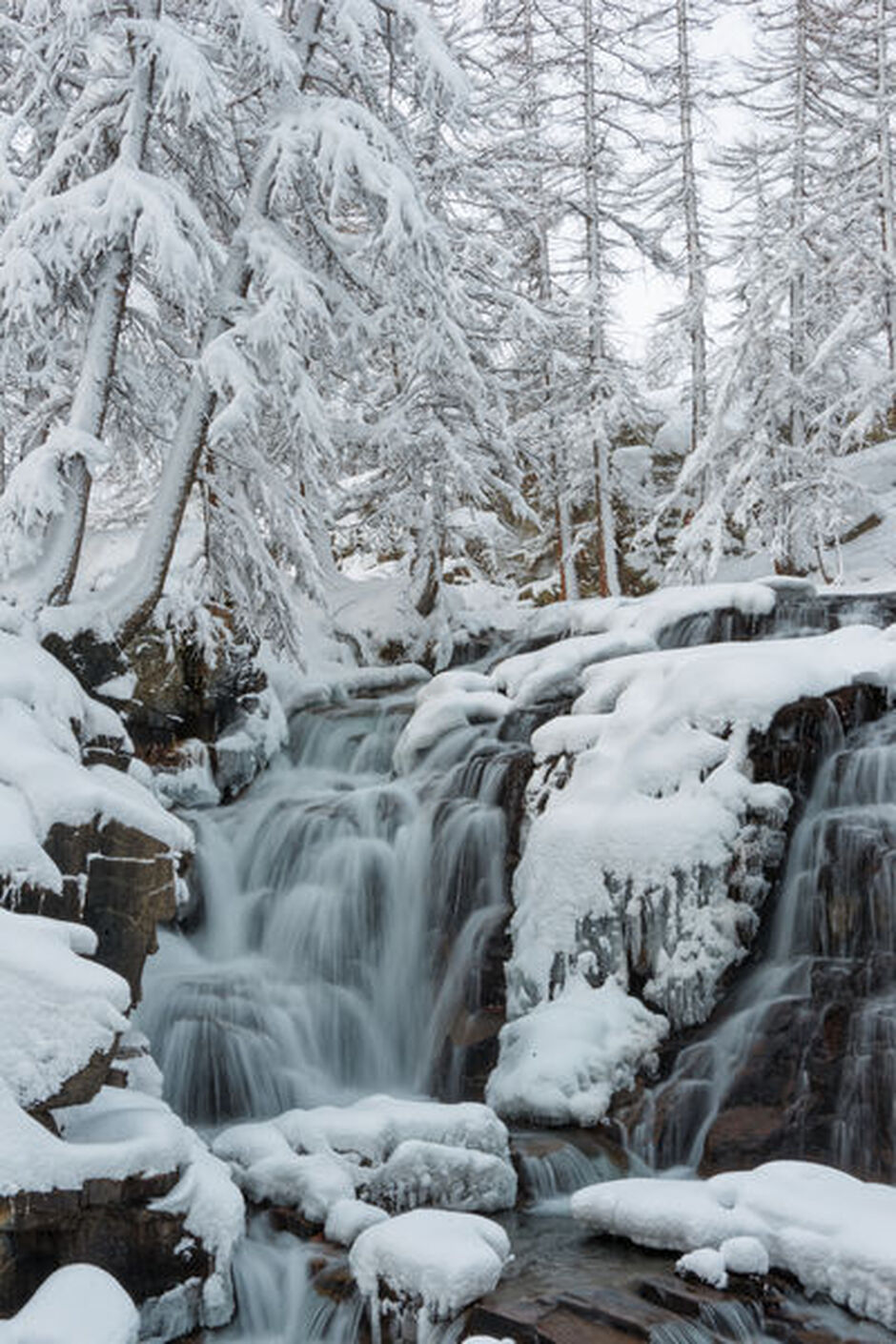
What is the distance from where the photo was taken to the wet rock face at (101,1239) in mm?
4664

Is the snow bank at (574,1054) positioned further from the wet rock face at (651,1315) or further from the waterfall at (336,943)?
the wet rock face at (651,1315)

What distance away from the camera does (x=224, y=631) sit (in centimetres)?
1349

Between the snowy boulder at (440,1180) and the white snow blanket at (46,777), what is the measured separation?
97.2 inches

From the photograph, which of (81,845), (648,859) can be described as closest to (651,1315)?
(648,859)

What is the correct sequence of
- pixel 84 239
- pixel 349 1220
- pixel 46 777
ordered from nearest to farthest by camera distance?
pixel 349 1220
pixel 46 777
pixel 84 239

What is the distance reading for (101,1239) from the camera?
4.99 metres

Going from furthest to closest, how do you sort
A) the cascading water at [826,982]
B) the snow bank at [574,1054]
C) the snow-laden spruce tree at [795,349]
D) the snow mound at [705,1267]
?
the snow-laden spruce tree at [795,349] < the snow bank at [574,1054] < the cascading water at [826,982] < the snow mound at [705,1267]

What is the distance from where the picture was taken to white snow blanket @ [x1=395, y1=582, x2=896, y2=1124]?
313 inches

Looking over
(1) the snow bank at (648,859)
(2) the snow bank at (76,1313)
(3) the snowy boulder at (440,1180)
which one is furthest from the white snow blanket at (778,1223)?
(2) the snow bank at (76,1313)

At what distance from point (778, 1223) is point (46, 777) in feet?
16.0

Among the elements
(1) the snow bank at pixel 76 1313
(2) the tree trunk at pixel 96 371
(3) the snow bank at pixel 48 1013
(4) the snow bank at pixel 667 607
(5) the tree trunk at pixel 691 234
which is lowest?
(1) the snow bank at pixel 76 1313

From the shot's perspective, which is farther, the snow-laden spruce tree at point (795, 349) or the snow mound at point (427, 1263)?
the snow-laden spruce tree at point (795, 349)

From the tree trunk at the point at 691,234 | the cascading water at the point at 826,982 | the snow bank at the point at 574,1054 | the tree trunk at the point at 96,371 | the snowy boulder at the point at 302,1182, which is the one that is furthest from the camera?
the tree trunk at the point at 691,234

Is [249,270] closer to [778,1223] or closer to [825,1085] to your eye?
[825,1085]
